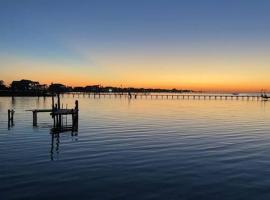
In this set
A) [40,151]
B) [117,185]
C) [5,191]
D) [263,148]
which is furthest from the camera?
[263,148]

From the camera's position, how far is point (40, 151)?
21953 millimetres

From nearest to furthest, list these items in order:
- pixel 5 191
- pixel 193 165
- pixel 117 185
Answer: pixel 5 191 → pixel 117 185 → pixel 193 165

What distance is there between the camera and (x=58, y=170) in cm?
1683

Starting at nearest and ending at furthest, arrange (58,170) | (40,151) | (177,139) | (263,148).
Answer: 1. (58,170)
2. (40,151)
3. (263,148)
4. (177,139)

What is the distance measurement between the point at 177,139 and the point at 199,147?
160 inches

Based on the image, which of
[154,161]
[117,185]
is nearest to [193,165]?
[154,161]

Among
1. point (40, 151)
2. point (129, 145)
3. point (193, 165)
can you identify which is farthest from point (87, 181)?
point (129, 145)

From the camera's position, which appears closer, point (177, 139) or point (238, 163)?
point (238, 163)

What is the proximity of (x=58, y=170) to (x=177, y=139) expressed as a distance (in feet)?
43.1

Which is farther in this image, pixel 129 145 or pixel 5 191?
pixel 129 145

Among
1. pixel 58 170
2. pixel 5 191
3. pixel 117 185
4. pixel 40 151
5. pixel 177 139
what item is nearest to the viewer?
pixel 5 191

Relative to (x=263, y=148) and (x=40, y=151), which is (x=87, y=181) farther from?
(x=263, y=148)

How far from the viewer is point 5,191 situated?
13.2 meters

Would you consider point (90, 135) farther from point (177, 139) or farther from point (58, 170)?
point (58, 170)
